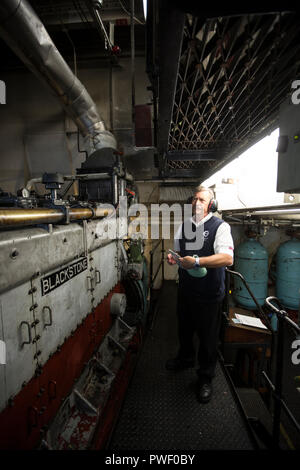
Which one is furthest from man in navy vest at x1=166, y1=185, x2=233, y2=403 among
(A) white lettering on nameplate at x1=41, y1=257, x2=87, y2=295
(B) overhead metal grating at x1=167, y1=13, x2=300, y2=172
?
(A) white lettering on nameplate at x1=41, y1=257, x2=87, y2=295

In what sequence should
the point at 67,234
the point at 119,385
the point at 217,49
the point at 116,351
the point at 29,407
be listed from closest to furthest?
the point at 217,49, the point at 29,407, the point at 67,234, the point at 119,385, the point at 116,351

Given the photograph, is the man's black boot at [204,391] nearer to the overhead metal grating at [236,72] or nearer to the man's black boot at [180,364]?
the man's black boot at [180,364]

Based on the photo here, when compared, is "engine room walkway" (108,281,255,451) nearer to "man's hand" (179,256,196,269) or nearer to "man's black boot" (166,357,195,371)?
"man's black boot" (166,357,195,371)

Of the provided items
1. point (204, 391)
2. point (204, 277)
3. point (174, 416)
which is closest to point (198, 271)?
point (204, 277)

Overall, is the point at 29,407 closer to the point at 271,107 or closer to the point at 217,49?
the point at 217,49

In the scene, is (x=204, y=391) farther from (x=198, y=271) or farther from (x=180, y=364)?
(x=198, y=271)

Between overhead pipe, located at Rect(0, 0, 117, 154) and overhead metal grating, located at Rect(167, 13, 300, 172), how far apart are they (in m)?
2.33

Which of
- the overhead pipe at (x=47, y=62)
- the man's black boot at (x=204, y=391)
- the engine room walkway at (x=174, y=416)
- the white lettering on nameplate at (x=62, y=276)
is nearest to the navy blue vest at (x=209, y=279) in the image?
the man's black boot at (x=204, y=391)

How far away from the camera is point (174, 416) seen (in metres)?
2.23

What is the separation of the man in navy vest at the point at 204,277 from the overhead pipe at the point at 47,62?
301 cm

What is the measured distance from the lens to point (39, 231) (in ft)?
5.61

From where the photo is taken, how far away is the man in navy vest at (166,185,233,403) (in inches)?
91.9

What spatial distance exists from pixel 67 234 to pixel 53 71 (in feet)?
9.52

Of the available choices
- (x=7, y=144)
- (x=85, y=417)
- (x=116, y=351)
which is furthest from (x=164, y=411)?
(x=7, y=144)
